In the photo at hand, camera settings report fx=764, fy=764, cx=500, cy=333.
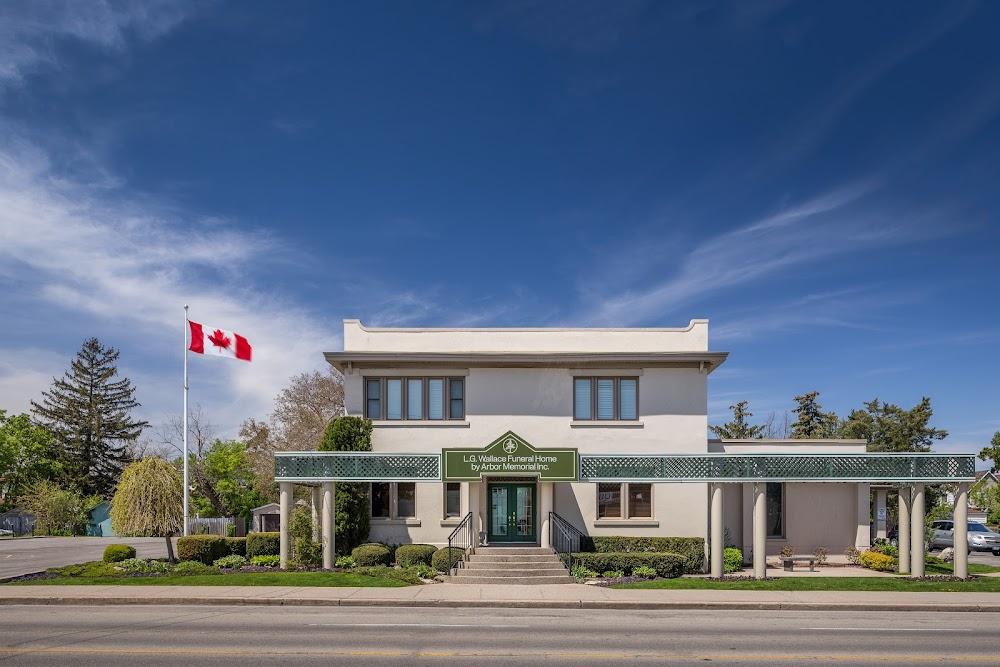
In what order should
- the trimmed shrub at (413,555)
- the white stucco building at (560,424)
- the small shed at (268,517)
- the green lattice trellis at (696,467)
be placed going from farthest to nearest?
the small shed at (268,517) < the white stucco building at (560,424) < the trimmed shrub at (413,555) < the green lattice trellis at (696,467)

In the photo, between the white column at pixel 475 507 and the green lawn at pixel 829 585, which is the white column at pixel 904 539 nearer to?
the green lawn at pixel 829 585

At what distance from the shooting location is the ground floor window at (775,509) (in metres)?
28.9

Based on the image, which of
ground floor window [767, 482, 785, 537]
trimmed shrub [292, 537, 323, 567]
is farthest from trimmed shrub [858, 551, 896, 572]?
trimmed shrub [292, 537, 323, 567]

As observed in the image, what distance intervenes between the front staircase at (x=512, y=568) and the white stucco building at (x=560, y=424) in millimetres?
2108

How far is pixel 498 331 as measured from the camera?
29422mm

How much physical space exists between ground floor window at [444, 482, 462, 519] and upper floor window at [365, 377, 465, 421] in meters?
2.53

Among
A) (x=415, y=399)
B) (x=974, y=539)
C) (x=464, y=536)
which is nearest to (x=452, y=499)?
(x=464, y=536)

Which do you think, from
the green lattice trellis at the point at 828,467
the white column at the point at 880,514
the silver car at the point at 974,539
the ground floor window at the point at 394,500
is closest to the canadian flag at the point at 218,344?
the ground floor window at the point at 394,500

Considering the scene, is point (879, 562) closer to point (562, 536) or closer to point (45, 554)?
point (562, 536)

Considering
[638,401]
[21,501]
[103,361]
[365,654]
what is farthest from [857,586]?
[103,361]

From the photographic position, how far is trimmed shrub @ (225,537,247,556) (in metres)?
27.3

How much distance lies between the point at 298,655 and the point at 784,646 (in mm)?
8433

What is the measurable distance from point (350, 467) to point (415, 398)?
170 inches

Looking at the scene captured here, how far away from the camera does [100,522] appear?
58.4m
